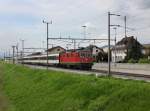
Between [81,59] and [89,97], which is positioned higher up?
[81,59]

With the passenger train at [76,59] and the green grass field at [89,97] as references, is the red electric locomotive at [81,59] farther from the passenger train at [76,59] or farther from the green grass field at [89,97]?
the green grass field at [89,97]

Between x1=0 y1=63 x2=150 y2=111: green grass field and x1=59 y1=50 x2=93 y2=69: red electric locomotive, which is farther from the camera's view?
x1=59 y1=50 x2=93 y2=69: red electric locomotive

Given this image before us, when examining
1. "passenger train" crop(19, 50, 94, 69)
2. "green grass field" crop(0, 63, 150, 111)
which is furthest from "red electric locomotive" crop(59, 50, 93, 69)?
"green grass field" crop(0, 63, 150, 111)

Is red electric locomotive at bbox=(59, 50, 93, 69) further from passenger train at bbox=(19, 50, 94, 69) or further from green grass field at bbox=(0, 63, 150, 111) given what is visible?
green grass field at bbox=(0, 63, 150, 111)

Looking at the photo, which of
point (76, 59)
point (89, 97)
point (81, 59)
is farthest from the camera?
point (76, 59)

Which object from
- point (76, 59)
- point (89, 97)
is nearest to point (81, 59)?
point (76, 59)

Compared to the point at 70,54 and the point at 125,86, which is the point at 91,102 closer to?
the point at 125,86

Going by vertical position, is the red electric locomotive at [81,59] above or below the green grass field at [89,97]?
above

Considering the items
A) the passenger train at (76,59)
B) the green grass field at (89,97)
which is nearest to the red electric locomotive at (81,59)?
the passenger train at (76,59)

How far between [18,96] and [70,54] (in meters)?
29.7

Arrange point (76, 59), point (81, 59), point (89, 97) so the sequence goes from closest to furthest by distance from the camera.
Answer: point (89, 97) < point (81, 59) < point (76, 59)

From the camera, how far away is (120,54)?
5089 inches

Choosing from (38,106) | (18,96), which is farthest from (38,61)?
(38,106)

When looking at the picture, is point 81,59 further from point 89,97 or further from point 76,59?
point 89,97
